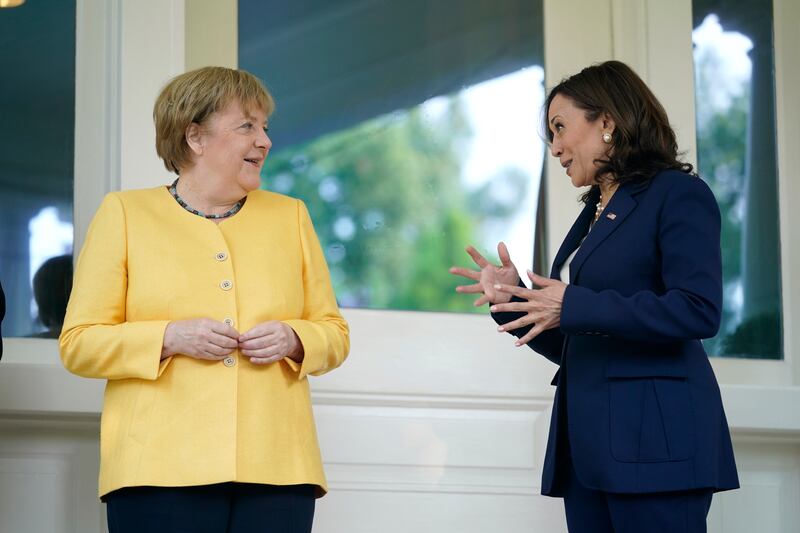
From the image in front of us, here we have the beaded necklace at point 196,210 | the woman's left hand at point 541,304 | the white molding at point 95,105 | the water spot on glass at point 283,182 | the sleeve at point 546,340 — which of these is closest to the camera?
the woman's left hand at point 541,304

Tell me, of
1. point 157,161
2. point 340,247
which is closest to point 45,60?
point 157,161

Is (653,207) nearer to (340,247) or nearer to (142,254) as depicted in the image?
(142,254)

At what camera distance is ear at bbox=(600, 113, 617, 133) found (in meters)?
2.24

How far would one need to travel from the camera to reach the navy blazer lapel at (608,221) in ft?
7.02

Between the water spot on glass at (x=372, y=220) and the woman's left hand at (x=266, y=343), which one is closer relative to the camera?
the woman's left hand at (x=266, y=343)

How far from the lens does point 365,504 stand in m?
2.99

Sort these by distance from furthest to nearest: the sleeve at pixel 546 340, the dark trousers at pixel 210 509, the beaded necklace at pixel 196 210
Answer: the sleeve at pixel 546 340 → the beaded necklace at pixel 196 210 → the dark trousers at pixel 210 509

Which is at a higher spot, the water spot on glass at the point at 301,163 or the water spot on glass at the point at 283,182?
the water spot on glass at the point at 301,163

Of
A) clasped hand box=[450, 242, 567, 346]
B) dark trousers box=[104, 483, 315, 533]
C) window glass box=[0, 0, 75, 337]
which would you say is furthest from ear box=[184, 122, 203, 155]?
window glass box=[0, 0, 75, 337]

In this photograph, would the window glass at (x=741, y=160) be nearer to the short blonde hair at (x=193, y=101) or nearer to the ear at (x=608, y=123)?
the ear at (x=608, y=123)

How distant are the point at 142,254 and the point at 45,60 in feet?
3.92

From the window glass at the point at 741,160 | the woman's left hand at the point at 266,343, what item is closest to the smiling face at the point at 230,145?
the woman's left hand at the point at 266,343

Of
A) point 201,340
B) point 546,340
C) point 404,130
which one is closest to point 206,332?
point 201,340

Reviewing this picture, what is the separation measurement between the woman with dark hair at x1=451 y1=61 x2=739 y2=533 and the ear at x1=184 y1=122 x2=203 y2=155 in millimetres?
556
